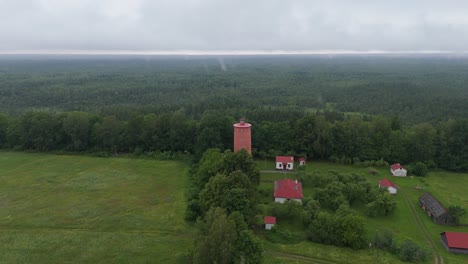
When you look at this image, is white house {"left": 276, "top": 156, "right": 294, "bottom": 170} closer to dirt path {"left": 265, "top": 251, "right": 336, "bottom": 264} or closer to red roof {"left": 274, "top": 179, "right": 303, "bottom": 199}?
red roof {"left": 274, "top": 179, "right": 303, "bottom": 199}

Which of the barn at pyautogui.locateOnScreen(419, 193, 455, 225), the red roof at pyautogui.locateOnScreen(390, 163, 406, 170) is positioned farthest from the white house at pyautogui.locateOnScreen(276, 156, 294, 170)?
the barn at pyautogui.locateOnScreen(419, 193, 455, 225)

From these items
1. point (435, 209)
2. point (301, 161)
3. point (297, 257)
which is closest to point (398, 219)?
point (435, 209)

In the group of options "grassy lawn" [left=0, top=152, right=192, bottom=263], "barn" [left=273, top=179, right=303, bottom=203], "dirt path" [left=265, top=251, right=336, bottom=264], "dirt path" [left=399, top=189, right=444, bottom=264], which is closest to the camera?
"dirt path" [left=265, top=251, right=336, bottom=264]

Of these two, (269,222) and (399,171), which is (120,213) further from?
(399,171)

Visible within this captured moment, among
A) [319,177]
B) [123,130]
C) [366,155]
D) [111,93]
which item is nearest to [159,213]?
[319,177]

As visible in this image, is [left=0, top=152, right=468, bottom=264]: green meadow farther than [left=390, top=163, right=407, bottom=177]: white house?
No

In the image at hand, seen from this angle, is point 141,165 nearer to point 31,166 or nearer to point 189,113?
point 31,166

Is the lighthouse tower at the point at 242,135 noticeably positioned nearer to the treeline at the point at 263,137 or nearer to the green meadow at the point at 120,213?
the green meadow at the point at 120,213

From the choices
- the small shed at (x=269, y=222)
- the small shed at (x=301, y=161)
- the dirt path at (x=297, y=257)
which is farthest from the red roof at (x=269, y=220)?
the small shed at (x=301, y=161)
